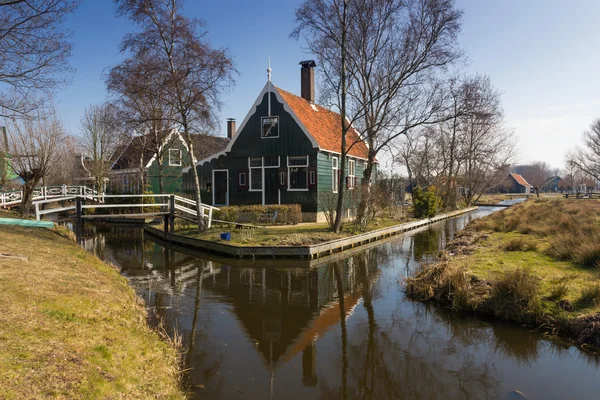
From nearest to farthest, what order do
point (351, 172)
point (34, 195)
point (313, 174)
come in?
point (313, 174) < point (351, 172) < point (34, 195)

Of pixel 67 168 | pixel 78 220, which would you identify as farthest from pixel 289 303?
pixel 67 168

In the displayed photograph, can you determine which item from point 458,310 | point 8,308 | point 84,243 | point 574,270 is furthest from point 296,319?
point 84,243

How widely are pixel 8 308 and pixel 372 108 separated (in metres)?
18.5

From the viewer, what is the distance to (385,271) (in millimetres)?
12938

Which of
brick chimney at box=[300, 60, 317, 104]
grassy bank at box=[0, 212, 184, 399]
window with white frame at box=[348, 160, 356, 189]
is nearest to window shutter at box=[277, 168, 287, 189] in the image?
window with white frame at box=[348, 160, 356, 189]

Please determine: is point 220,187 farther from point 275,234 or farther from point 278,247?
point 278,247

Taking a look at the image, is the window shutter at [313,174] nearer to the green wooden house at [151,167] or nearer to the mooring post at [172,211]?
the mooring post at [172,211]

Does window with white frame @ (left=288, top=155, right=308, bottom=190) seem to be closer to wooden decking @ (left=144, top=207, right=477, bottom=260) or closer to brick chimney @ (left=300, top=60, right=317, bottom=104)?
wooden decking @ (left=144, top=207, right=477, bottom=260)

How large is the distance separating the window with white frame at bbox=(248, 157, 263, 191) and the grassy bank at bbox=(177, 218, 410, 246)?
4.51 metres

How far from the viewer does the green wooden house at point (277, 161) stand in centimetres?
2169

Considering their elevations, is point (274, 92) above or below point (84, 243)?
above

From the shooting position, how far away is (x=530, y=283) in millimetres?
7660

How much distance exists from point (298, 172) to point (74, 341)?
17625mm

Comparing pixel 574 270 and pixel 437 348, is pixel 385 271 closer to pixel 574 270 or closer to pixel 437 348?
pixel 574 270
